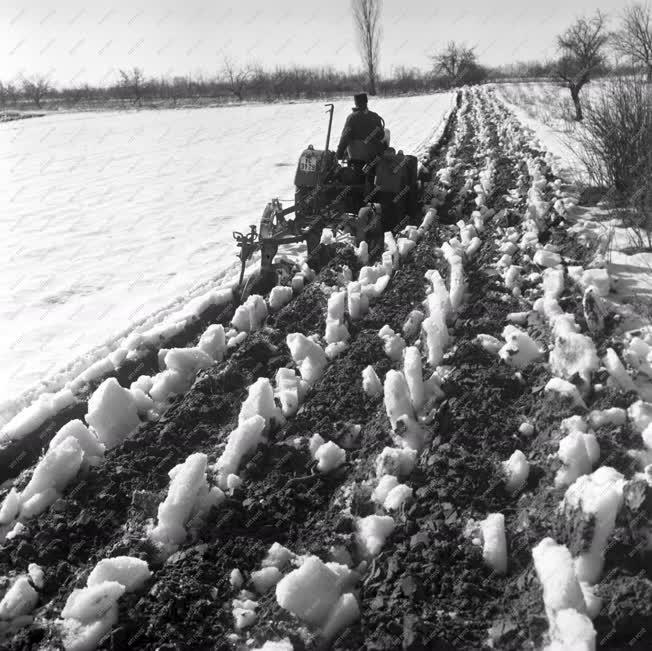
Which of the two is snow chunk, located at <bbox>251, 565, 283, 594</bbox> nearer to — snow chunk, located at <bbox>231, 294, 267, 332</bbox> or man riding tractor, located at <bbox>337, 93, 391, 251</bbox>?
snow chunk, located at <bbox>231, 294, 267, 332</bbox>

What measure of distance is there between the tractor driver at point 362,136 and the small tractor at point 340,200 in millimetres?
10

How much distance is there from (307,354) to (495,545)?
169cm

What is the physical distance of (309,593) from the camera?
195 cm

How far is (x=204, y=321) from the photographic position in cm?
446

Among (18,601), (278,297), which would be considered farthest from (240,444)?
(278,297)

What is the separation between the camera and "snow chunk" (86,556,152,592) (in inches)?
82.0

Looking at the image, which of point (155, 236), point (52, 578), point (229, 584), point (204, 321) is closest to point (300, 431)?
point (229, 584)

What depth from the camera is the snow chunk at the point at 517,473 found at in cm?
238

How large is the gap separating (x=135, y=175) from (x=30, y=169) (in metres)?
3.74

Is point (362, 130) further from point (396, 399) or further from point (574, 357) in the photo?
point (396, 399)

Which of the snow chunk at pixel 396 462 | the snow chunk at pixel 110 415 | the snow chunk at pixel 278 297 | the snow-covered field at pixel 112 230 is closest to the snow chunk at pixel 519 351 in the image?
the snow chunk at pixel 396 462

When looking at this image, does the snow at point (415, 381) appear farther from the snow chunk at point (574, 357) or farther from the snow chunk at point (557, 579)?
the snow chunk at point (557, 579)

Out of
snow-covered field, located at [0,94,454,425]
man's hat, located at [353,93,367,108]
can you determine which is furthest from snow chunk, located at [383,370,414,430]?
man's hat, located at [353,93,367,108]

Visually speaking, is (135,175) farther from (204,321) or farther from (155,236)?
(204,321)
